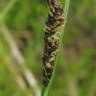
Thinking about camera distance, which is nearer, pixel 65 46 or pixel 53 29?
pixel 53 29

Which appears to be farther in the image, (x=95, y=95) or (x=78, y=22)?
(x=78, y=22)

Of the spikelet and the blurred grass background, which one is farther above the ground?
the spikelet

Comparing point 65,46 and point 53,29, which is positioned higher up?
point 53,29

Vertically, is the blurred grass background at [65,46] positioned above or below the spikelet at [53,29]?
below

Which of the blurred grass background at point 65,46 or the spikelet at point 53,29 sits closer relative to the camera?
the spikelet at point 53,29

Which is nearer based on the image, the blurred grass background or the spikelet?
the spikelet

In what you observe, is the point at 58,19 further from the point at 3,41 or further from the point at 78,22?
the point at 78,22

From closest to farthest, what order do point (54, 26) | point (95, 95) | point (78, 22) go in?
point (54, 26)
point (95, 95)
point (78, 22)

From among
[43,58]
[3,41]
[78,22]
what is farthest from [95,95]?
[43,58]
